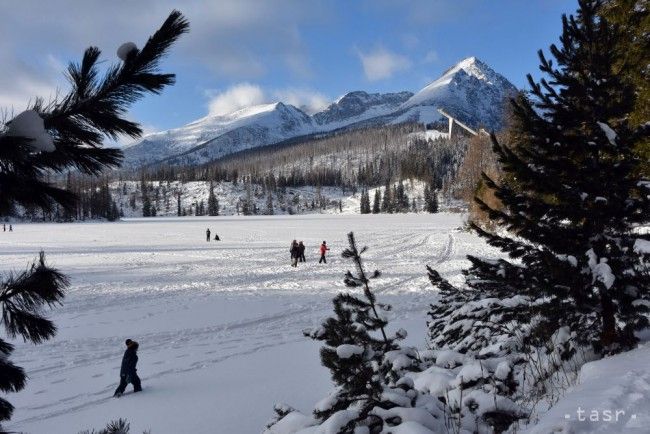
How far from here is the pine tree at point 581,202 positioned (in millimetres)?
4637

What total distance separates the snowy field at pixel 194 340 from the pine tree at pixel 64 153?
17.0 feet

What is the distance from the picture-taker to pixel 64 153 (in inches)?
80.4

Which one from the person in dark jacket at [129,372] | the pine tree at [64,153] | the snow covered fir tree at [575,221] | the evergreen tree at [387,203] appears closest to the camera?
the pine tree at [64,153]

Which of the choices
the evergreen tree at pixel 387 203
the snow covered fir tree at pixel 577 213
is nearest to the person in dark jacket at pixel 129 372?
the snow covered fir tree at pixel 577 213

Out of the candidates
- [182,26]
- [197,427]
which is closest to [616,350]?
[182,26]

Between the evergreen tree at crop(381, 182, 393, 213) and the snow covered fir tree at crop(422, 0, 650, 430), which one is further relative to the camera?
the evergreen tree at crop(381, 182, 393, 213)

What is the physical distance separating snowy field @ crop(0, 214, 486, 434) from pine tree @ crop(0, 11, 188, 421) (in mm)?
5179

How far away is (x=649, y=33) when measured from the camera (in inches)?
303

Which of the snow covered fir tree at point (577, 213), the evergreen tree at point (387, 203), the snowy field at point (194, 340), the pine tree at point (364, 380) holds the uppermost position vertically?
the evergreen tree at point (387, 203)

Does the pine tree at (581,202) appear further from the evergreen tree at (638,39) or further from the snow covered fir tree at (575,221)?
the evergreen tree at (638,39)

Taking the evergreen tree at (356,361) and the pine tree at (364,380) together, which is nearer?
the pine tree at (364,380)

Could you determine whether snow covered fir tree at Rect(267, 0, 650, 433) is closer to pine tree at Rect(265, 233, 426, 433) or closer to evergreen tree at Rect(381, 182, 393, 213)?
pine tree at Rect(265, 233, 426, 433)

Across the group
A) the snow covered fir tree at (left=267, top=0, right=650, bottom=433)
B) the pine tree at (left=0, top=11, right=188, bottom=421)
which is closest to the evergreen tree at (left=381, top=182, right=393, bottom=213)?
the snow covered fir tree at (left=267, top=0, right=650, bottom=433)

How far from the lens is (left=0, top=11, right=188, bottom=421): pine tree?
1974 mm
